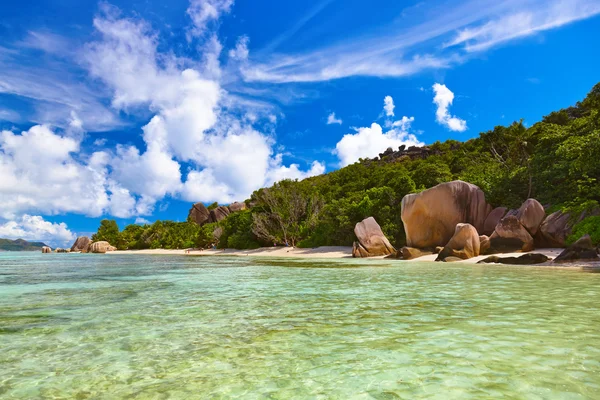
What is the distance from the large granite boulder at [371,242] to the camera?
95.8 feet

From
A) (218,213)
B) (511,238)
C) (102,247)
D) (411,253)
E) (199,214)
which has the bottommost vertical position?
(411,253)

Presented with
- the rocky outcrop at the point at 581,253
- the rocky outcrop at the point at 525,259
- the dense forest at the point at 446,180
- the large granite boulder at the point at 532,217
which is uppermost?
the dense forest at the point at 446,180

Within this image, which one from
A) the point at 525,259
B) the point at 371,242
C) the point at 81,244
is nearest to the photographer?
the point at 525,259

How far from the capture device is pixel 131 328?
5508 mm

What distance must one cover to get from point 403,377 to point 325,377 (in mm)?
696

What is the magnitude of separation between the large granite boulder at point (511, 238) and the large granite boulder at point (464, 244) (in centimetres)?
111

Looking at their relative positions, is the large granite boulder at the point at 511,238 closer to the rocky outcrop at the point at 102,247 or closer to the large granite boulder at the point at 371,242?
the large granite boulder at the point at 371,242

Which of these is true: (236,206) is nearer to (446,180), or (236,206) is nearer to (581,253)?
(446,180)

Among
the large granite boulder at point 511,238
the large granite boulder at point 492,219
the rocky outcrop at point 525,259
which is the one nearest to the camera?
the rocky outcrop at point 525,259

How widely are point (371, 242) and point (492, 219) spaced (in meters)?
8.68

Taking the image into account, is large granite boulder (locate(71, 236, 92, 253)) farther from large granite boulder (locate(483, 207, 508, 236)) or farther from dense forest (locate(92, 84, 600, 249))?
large granite boulder (locate(483, 207, 508, 236))

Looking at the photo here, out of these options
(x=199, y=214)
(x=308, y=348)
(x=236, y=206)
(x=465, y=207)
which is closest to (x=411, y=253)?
(x=465, y=207)

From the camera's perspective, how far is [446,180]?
1473 inches

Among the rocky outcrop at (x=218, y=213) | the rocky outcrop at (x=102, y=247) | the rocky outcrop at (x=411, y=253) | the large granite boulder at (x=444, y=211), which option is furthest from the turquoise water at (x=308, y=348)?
the rocky outcrop at (x=102, y=247)
